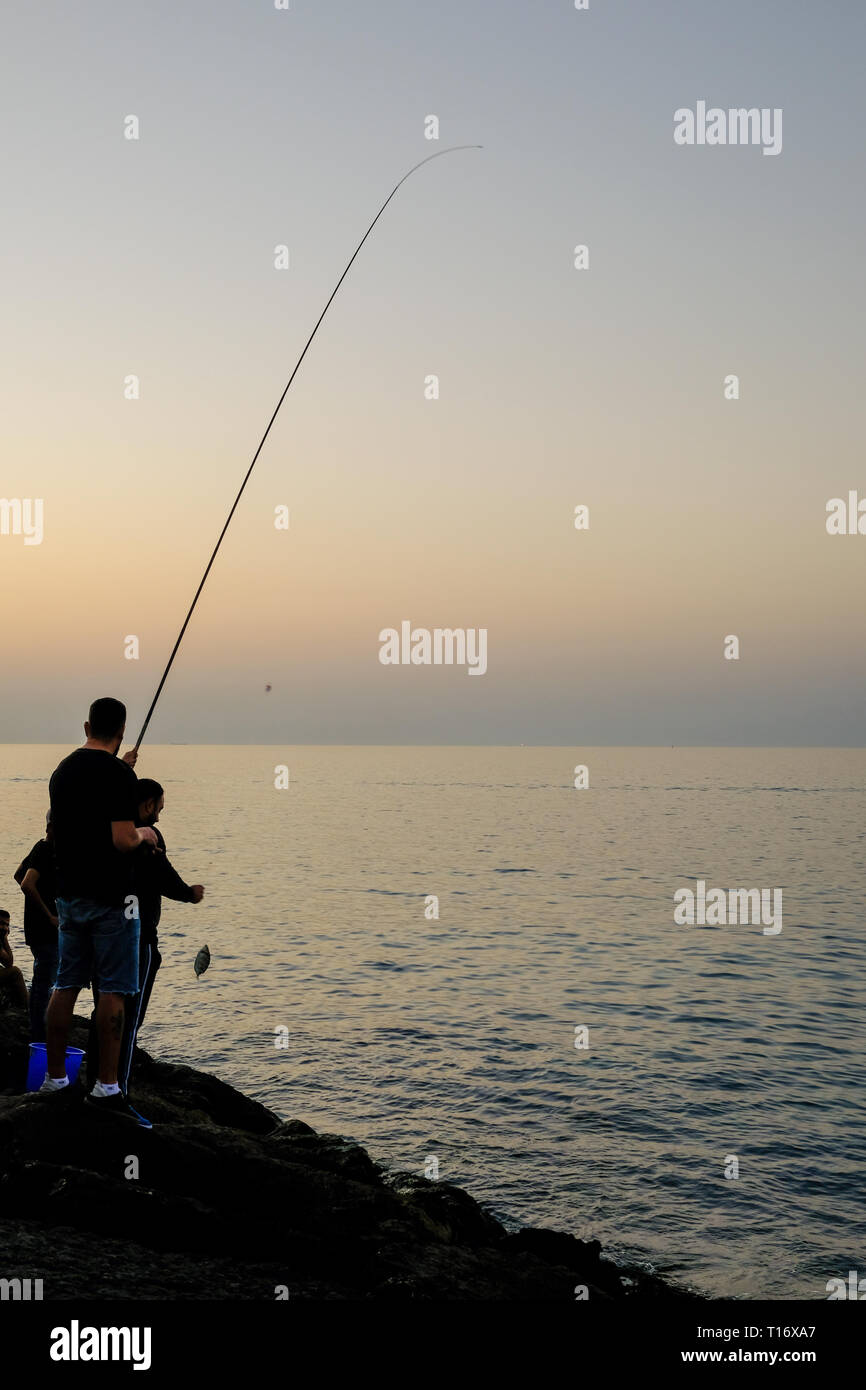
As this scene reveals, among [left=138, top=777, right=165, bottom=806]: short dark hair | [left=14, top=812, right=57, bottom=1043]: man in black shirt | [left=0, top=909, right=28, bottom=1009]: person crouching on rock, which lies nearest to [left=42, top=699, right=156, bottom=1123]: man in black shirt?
[left=138, top=777, right=165, bottom=806]: short dark hair

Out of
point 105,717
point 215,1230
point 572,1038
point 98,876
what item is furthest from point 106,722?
point 572,1038

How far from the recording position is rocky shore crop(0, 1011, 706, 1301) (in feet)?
18.0

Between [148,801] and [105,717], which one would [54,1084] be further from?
[105,717]

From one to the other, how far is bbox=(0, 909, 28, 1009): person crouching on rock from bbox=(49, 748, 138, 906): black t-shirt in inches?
178

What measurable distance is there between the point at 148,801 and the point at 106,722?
0.95m

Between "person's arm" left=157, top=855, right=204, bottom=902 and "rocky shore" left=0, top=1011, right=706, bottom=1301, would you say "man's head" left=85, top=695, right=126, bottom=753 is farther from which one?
"rocky shore" left=0, top=1011, right=706, bottom=1301

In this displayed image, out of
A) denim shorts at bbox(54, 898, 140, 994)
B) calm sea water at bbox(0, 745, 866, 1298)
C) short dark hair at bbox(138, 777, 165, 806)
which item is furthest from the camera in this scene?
calm sea water at bbox(0, 745, 866, 1298)

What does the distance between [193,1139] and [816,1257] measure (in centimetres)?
579

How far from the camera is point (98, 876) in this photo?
5.98 m

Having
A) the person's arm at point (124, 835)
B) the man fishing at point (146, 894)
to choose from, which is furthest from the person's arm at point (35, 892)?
the person's arm at point (124, 835)

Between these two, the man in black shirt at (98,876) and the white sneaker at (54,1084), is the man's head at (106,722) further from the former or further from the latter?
the white sneaker at (54,1084)

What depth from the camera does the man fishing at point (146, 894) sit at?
21.3ft
